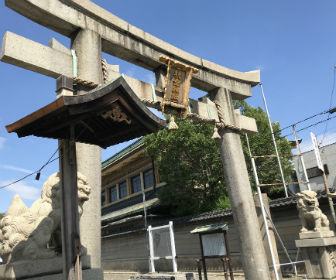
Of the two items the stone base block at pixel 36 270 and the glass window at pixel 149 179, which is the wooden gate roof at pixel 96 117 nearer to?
the stone base block at pixel 36 270

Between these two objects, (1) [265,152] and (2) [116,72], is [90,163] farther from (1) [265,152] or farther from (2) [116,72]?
(1) [265,152]

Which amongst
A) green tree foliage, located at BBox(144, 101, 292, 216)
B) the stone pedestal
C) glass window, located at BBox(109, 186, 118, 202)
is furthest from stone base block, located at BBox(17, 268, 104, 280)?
glass window, located at BBox(109, 186, 118, 202)

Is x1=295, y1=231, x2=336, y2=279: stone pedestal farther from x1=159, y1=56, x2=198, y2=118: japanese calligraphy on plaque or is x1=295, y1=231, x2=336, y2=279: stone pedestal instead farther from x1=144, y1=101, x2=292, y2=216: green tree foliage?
x1=144, y1=101, x2=292, y2=216: green tree foliage

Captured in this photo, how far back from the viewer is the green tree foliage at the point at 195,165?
16.2 metres

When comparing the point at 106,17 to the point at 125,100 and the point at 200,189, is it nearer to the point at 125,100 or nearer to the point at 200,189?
the point at 125,100

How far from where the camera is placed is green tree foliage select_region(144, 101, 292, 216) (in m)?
16.2

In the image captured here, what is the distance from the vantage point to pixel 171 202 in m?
18.2

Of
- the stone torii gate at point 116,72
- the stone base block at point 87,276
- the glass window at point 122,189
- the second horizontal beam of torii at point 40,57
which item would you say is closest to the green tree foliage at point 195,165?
the stone torii gate at point 116,72

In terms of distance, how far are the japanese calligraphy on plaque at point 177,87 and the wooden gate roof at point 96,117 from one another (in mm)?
3704

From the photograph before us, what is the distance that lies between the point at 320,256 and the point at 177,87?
7.00m

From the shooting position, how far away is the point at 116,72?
24.5 feet

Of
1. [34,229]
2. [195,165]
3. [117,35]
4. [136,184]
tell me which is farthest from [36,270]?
[136,184]

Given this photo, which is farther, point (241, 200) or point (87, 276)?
point (241, 200)

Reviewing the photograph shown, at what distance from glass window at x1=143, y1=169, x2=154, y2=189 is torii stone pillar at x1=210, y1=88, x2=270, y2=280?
47.1ft
